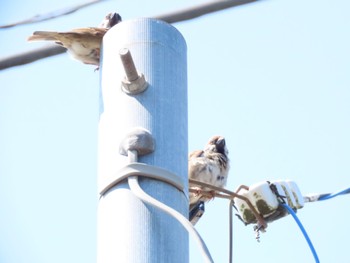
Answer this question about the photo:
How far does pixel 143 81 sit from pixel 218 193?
1818 mm

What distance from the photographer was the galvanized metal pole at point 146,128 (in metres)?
2.01

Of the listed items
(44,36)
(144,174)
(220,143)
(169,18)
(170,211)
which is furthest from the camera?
(220,143)

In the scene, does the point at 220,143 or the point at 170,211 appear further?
the point at 220,143

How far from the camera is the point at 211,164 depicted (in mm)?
7445

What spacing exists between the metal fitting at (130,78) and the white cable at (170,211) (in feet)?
0.85

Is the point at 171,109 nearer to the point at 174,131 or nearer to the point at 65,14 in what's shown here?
the point at 174,131

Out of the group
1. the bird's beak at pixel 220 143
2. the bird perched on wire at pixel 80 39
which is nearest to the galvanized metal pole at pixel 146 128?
the bird perched on wire at pixel 80 39

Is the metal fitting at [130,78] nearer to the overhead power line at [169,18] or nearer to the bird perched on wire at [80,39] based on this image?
the overhead power line at [169,18]

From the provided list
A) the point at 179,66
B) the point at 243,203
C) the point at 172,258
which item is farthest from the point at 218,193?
the point at 172,258

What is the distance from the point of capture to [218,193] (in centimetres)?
398

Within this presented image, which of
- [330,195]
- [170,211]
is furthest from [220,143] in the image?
[170,211]

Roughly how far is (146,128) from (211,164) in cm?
528

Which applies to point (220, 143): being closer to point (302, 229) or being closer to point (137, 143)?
point (302, 229)

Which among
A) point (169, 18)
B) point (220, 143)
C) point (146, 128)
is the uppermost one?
point (220, 143)
